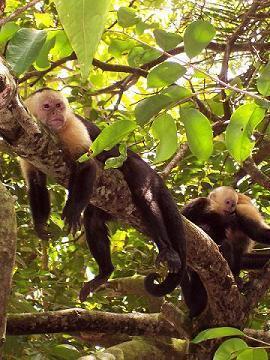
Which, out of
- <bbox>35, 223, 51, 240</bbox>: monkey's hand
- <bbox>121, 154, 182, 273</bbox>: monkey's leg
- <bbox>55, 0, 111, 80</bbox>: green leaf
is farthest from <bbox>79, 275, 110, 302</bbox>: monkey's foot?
<bbox>55, 0, 111, 80</bbox>: green leaf

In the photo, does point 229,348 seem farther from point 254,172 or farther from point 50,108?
point 254,172

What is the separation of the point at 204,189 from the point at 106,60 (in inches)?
46.5

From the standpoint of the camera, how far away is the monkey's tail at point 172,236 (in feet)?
8.09

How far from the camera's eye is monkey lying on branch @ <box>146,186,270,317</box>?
11.8ft

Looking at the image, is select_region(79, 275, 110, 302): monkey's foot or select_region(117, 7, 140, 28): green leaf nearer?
select_region(117, 7, 140, 28): green leaf

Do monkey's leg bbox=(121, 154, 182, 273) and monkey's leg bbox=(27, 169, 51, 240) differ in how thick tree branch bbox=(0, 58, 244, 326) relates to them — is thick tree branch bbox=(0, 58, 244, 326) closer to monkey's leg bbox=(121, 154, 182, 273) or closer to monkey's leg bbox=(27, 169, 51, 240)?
monkey's leg bbox=(121, 154, 182, 273)

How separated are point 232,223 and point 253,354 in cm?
298

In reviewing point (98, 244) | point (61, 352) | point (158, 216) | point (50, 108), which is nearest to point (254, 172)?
point (158, 216)

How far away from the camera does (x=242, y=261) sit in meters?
3.61

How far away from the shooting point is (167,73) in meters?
0.86

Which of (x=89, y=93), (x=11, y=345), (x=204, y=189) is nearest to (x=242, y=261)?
(x=204, y=189)

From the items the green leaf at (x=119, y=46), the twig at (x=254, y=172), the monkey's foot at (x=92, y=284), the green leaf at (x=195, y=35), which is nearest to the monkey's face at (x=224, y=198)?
the twig at (x=254, y=172)

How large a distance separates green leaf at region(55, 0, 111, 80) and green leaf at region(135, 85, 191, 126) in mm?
683

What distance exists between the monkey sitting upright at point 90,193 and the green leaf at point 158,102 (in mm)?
1131
